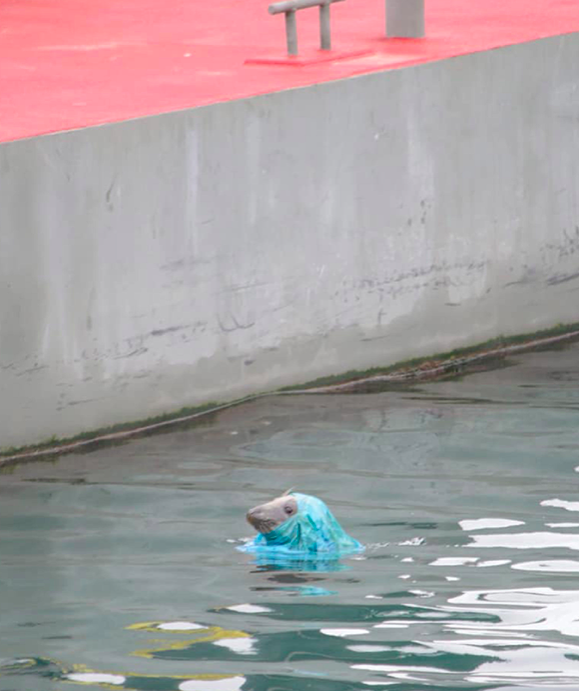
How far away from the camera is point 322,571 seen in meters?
7.93

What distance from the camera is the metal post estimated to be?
1356 cm

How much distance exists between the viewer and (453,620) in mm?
7109

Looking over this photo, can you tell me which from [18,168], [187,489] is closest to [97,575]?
[187,489]

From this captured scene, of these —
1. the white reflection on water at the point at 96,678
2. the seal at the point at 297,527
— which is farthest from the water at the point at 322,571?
the seal at the point at 297,527

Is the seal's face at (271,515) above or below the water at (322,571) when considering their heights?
above

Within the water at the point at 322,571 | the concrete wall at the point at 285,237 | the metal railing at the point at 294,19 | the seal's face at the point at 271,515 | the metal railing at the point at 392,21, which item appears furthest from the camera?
the metal railing at the point at 392,21

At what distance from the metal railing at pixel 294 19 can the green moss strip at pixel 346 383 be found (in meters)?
2.62

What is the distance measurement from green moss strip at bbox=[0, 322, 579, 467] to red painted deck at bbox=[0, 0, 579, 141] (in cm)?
196

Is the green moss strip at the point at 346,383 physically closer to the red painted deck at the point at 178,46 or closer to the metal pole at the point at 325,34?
the red painted deck at the point at 178,46

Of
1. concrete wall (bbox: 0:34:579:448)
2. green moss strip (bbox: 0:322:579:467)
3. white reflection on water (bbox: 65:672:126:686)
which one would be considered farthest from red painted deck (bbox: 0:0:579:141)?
white reflection on water (bbox: 65:672:126:686)

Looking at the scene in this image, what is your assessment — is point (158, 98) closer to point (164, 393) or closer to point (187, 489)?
point (164, 393)

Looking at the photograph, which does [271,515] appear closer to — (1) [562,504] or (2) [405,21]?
(1) [562,504]

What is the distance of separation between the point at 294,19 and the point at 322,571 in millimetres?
5935

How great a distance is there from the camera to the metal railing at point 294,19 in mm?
12266
